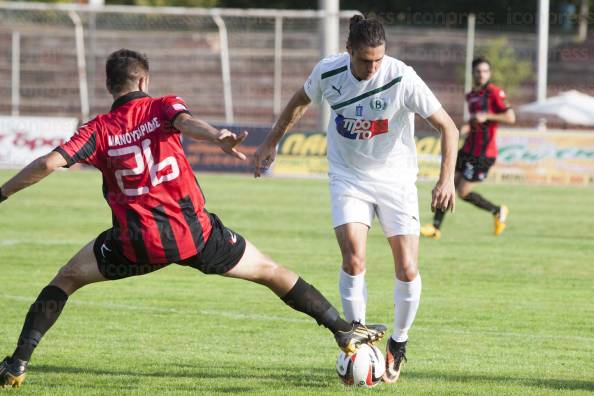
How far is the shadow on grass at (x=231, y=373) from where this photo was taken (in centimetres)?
650

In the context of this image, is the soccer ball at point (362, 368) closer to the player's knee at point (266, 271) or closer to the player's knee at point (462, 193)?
the player's knee at point (266, 271)

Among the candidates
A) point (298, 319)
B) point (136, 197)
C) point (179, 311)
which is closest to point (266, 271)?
point (136, 197)

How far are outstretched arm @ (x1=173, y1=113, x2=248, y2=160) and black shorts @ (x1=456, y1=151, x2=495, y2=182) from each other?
934cm

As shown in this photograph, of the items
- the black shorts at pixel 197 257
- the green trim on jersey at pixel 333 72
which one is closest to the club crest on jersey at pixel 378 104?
the green trim on jersey at pixel 333 72

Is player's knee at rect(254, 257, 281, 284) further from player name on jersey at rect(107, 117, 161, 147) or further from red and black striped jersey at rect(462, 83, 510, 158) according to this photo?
red and black striped jersey at rect(462, 83, 510, 158)

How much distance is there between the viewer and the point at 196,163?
25.7m

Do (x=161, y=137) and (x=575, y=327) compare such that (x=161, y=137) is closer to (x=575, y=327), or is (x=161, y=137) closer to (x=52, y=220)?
(x=575, y=327)

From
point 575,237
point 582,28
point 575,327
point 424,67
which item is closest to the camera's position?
point 575,327

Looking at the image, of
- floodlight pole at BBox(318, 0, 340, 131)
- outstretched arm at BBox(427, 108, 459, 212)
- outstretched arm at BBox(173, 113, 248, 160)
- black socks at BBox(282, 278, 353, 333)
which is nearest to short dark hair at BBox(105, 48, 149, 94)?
outstretched arm at BBox(173, 113, 248, 160)

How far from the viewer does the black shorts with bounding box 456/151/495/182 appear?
48.2 feet

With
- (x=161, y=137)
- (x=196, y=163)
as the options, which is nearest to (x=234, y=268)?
(x=161, y=137)

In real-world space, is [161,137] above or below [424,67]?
above

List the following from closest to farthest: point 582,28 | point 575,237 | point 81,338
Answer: point 81,338
point 575,237
point 582,28

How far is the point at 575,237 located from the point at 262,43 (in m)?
21.3
